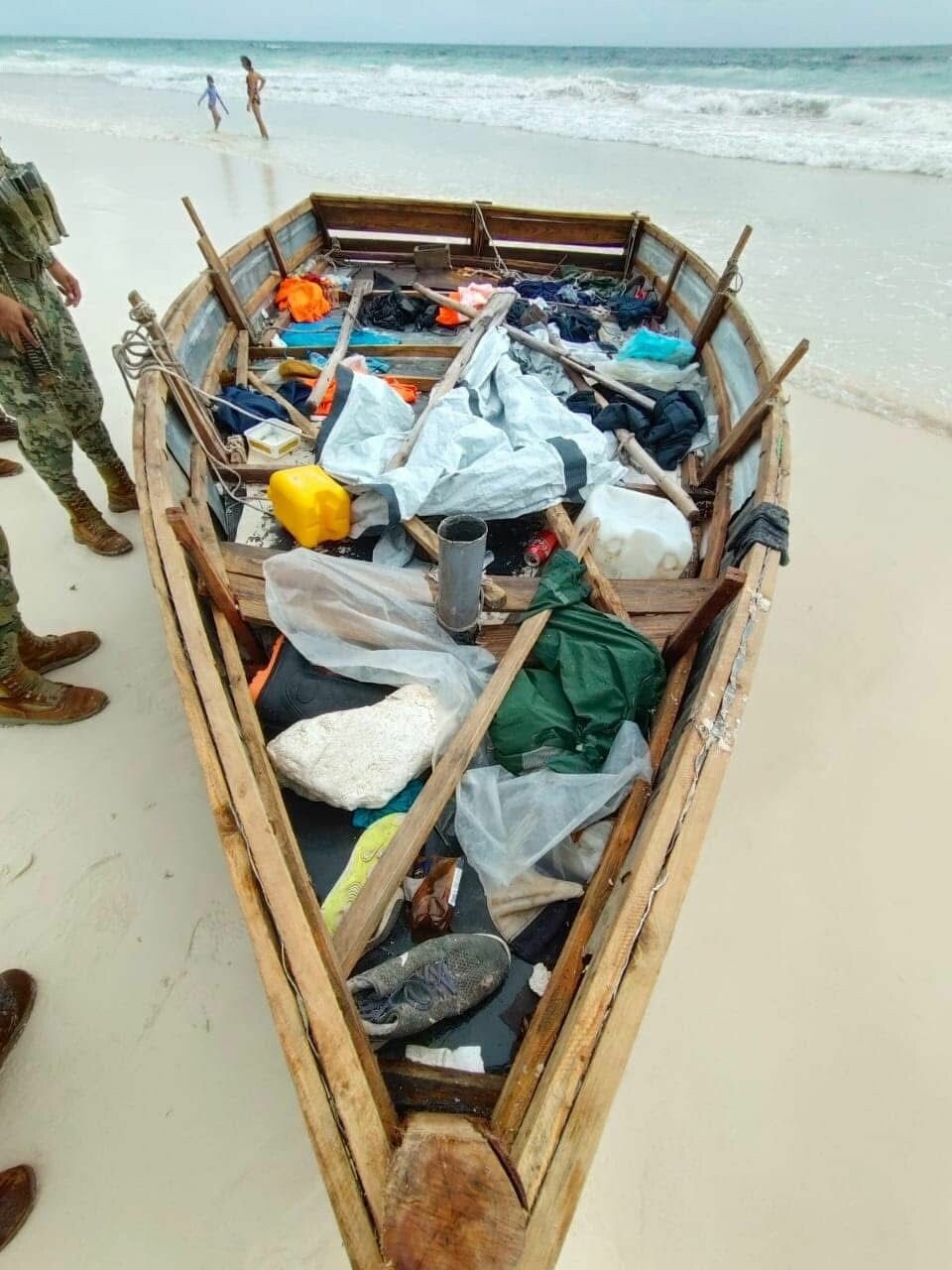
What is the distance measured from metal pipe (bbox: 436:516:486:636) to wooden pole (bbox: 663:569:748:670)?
0.88 m

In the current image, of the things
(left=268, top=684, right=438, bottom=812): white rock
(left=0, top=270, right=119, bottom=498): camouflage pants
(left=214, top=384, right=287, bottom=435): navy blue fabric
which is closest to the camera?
(left=268, top=684, right=438, bottom=812): white rock

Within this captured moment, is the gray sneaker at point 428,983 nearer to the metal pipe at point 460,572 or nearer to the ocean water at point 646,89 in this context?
the metal pipe at point 460,572

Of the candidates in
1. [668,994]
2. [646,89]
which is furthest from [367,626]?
[646,89]

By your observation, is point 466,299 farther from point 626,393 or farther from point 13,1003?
point 13,1003

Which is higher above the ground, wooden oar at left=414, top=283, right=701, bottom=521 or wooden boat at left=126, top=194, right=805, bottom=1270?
wooden oar at left=414, top=283, right=701, bottom=521

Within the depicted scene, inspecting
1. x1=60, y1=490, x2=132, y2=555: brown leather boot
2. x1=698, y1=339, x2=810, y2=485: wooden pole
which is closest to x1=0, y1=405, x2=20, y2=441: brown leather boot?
x1=60, y1=490, x2=132, y2=555: brown leather boot

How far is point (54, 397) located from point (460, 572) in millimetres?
2897

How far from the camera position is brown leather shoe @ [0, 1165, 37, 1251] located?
1856mm

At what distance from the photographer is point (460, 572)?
96.5 inches

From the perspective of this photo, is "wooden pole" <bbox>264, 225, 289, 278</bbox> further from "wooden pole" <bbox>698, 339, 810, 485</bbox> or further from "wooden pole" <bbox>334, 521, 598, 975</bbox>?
"wooden pole" <bbox>334, 521, 598, 975</bbox>

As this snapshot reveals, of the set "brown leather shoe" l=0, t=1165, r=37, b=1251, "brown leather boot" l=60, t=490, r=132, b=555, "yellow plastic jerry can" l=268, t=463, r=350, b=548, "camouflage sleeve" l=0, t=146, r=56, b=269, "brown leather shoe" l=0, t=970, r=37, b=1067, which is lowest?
"brown leather shoe" l=0, t=1165, r=37, b=1251

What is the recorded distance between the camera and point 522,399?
398 centimetres

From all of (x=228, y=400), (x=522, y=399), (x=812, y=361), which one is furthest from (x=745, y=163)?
(x=228, y=400)

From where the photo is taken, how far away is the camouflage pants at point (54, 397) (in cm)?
333
